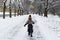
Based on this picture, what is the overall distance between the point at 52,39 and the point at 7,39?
117 inches

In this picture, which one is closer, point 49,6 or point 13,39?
point 13,39

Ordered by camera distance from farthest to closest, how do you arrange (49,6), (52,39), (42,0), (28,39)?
(42,0) → (49,6) → (28,39) → (52,39)

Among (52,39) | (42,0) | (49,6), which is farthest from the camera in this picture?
(42,0)

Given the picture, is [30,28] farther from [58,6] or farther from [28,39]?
[58,6]

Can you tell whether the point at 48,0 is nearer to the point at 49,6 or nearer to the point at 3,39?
the point at 49,6

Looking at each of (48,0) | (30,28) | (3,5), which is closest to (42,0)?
(48,0)

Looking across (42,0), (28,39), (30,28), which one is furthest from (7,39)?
(42,0)

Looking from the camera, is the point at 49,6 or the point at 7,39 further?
the point at 49,6

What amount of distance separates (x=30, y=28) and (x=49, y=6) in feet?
124

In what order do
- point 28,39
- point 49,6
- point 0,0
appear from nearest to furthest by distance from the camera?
point 28,39 < point 0,0 < point 49,6

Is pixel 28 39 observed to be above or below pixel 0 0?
below

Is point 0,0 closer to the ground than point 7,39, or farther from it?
farther from it

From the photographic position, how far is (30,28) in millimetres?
13352

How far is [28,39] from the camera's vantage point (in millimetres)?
11758
